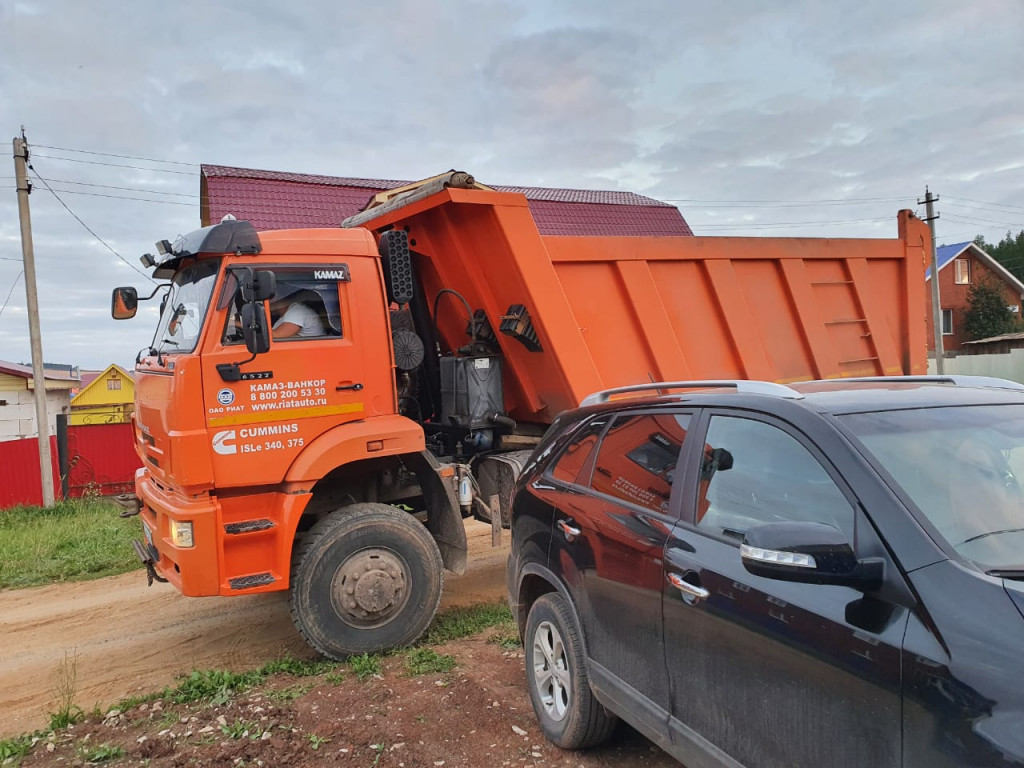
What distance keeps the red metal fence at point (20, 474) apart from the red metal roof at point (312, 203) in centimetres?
539

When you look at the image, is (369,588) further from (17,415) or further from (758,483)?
(17,415)

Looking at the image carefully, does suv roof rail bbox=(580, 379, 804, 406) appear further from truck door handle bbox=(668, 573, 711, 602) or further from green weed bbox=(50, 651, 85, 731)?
green weed bbox=(50, 651, 85, 731)

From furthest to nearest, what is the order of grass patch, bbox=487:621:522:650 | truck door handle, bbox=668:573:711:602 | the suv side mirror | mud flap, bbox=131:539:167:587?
mud flap, bbox=131:539:167:587
grass patch, bbox=487:621:522:650
truck door handle, bbox=668:573:711:602
the suv side mirror

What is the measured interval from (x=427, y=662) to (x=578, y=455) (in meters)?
2.05

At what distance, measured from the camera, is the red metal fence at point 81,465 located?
1162 cm

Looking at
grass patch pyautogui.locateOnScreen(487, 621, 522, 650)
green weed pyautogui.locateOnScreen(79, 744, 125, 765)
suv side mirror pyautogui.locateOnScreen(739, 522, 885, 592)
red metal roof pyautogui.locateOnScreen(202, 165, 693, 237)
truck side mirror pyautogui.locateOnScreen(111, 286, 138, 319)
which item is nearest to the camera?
suv side mirror pyautogui.locateOnScreen(739, 522, 885, 592)

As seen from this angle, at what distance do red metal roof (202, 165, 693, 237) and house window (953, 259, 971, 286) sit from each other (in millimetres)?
29908

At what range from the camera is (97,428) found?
494 inches

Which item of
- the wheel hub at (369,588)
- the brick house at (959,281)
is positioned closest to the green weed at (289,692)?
the wheel hub at (369,588)

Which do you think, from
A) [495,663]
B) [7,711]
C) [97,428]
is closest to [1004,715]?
[495,663]

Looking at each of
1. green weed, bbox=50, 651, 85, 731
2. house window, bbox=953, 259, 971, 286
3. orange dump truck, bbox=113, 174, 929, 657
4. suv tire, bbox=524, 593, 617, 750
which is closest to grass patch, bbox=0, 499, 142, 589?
green weed, bbox=50, 651, 85, 731

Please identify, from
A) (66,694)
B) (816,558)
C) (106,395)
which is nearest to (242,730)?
(66,694)

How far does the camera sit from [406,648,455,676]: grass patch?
185 inches

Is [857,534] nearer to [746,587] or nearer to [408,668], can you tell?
[746,587]
